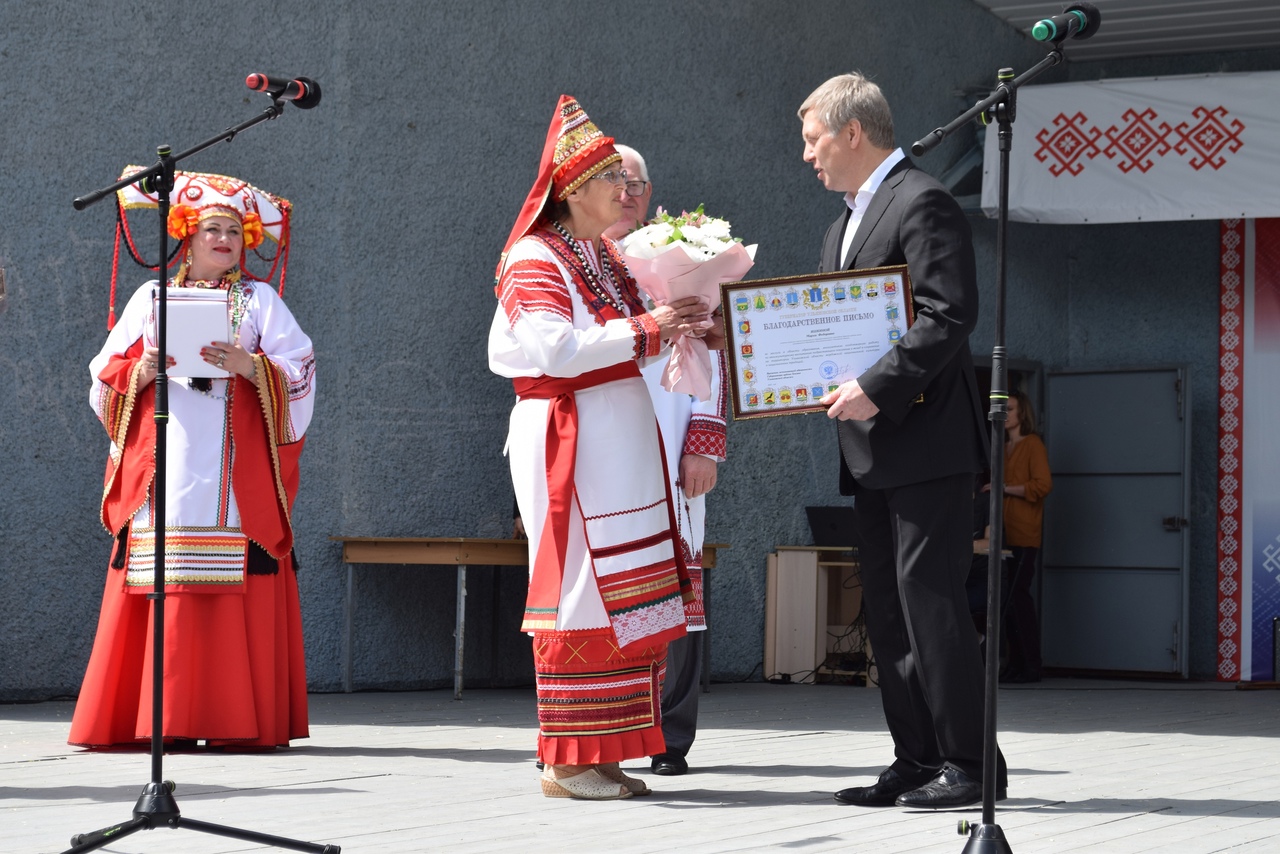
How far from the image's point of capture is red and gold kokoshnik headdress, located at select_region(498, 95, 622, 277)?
4.07 m

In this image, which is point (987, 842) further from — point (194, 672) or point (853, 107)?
point (194, 672)

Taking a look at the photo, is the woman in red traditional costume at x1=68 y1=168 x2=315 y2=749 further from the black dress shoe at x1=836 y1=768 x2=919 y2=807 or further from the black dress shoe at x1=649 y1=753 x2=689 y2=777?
the black dress shoe at x1=836 y1=768 x2=919 y2=807

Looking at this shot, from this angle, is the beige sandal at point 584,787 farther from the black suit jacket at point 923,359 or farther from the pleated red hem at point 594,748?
the black suit jacket at point 923,359

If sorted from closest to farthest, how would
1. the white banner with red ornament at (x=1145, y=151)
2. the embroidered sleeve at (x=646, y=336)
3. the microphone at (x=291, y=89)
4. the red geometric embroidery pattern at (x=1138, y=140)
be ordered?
the microphone at (x=291, y=89)
the embroidered sleeve at (x=646, y=336)
the white banner with red ornament at (x=1145, y=151)
the red geometric embroidery pattern at (x=1138, y=140)

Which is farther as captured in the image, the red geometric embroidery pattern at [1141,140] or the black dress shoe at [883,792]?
the red geometric embroidery pattern at [1141,140]

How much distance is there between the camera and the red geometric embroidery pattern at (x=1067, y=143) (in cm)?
934

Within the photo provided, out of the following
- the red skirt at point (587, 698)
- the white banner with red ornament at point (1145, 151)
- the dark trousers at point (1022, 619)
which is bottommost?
the dark trousers at point (1022, 619)

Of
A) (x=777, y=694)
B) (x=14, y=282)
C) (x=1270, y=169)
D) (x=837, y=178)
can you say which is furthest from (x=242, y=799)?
(x=1270, y=169)

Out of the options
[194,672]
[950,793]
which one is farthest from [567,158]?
[194,672]

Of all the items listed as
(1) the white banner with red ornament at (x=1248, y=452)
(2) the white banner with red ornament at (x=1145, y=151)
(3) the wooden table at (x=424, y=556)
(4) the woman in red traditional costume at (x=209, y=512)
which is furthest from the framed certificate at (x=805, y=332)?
(1) the white banner with red ornament at (x=1248, y=452)

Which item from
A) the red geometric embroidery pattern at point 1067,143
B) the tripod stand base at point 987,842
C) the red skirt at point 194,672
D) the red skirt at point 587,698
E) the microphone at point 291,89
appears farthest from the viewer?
the red geometric embroidery pattern at point 1067,143

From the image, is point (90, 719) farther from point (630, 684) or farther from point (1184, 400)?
point (1184, 400)

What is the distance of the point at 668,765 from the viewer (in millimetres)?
4652

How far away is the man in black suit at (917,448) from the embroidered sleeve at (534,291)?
2.24ft
